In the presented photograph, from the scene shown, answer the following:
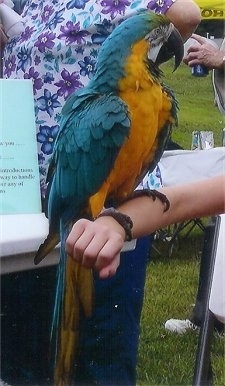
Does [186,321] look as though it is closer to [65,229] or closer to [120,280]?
[120,280]

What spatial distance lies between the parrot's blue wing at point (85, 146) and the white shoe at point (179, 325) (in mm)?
1010

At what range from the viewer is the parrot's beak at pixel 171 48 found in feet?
2.55

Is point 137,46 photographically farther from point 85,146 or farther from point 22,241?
point 22,241

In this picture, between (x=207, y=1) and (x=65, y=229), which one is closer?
(x=65, y=229)

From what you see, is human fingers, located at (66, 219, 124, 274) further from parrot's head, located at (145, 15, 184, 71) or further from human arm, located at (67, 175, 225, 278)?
parrot's head, located at (145, 15, 184, 71)

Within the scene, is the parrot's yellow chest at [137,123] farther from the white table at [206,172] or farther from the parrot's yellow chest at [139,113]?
the white table at [206,172]

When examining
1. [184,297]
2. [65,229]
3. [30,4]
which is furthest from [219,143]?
[65,229]

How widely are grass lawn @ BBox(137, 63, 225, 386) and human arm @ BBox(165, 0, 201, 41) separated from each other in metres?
0.04

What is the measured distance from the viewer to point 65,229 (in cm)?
78

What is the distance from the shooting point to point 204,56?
960mm

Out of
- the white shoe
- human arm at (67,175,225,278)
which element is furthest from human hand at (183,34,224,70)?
the white shoe

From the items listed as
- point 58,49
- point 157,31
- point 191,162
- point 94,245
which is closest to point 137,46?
point 157,31

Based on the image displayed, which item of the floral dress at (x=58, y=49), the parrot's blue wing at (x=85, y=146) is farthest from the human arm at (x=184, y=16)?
the parrot's blue wing at (x=85, y=146)

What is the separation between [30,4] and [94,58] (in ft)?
0.42
